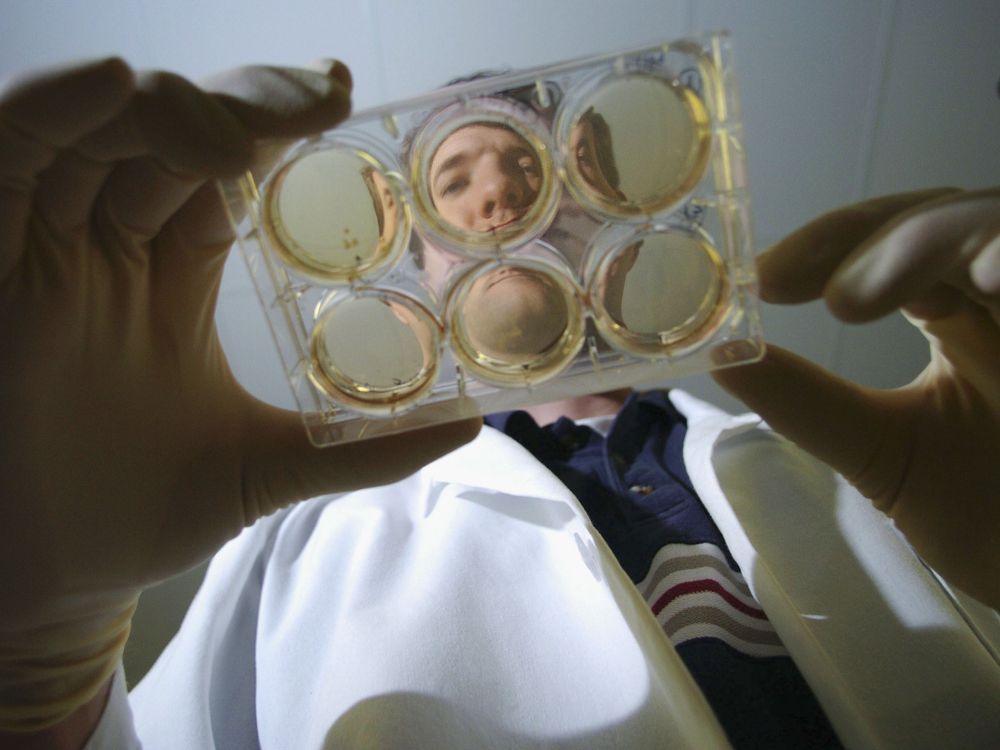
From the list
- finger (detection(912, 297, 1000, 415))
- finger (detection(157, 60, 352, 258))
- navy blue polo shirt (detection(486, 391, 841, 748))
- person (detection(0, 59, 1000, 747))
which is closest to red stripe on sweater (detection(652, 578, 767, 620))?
navy blue polo shirt (detection(486, 391, 841, 748))

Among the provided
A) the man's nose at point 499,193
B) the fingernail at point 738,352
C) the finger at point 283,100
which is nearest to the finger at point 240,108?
the finger at point 283,100

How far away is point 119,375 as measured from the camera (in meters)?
0.45

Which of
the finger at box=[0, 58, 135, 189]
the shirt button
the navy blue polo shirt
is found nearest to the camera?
the finger at box=[0, 58, 135, 189]

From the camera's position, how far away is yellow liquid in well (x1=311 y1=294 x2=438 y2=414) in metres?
0.43

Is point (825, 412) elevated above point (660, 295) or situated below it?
below

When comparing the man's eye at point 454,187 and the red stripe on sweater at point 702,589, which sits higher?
the man's eye at point 454,187

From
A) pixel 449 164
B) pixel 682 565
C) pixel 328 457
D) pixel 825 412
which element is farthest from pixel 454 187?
pixel 682 565

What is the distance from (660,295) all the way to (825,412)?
0.18 meters

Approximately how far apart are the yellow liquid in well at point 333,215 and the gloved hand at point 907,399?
0.89ft

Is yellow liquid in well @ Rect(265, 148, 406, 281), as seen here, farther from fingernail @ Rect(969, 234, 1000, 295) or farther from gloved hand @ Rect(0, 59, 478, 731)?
fingernail @ Rect(969, 234, 1000, 295)

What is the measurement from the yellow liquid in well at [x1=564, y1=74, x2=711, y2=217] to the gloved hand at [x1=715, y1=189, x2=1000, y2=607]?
0.10m

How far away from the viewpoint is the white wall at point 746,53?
0.87 m

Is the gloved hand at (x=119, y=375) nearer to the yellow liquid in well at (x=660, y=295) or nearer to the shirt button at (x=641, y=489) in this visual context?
the yellow liquid in well at (x=660, y=295)

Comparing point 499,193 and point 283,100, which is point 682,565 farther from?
point 283,100
